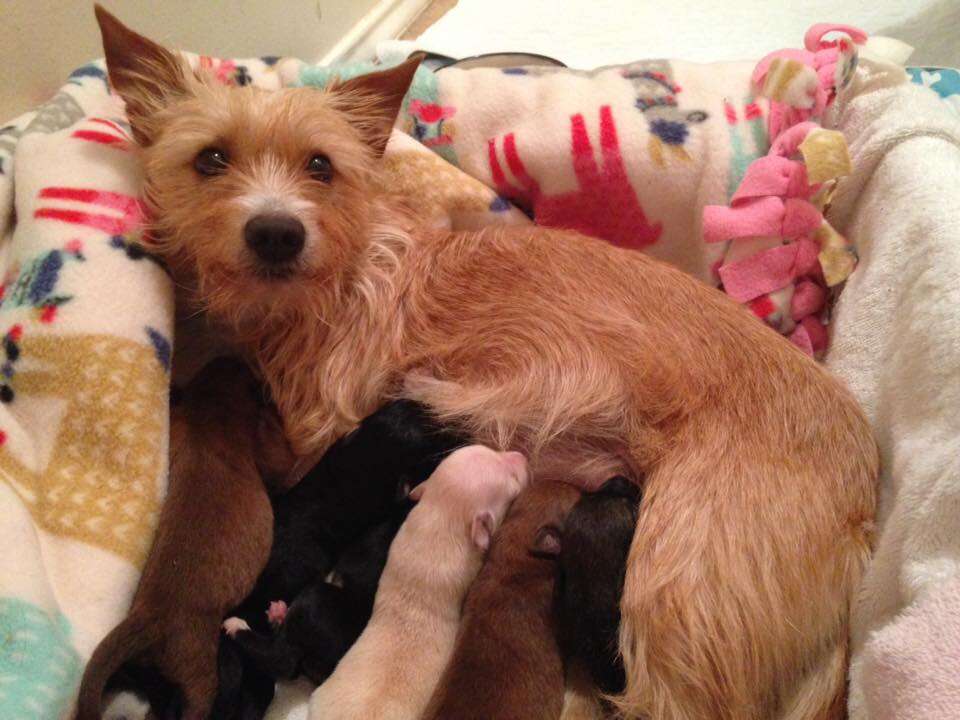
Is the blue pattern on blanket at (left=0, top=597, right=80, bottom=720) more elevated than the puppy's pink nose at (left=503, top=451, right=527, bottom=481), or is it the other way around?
the blue pattern on blanket at (left=0, top=597, right=80, bottom=720)

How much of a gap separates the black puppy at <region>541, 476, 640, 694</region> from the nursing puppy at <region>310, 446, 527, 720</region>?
0.54 ft

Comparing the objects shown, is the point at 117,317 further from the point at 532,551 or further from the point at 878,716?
the point at 878,716

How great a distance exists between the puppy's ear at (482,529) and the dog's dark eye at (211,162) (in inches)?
31.5

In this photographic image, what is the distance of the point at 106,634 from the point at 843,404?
1.25 metres

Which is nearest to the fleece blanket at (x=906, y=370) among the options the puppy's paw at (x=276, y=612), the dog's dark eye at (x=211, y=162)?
the puppy's paw at (x=276, y=612)

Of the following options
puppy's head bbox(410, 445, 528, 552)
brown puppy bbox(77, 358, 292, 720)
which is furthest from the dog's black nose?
puppy's head bbox(410, 445, 528, 552)

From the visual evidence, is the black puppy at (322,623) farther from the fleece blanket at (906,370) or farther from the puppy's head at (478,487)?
the fleece blanket at (906,370)

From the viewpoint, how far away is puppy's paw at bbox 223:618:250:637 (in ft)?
3.86

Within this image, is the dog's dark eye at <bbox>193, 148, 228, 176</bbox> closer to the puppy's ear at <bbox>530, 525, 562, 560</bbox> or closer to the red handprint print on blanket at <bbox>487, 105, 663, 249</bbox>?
the red handprint print on blanket at <bbox>487, 105, 663, 249</bbox>

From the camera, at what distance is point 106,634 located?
3.50 feet

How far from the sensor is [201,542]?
1160mm

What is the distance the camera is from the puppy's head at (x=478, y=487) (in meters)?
1.29

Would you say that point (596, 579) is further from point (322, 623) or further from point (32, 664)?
point (32, 664)

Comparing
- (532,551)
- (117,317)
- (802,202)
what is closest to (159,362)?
(117,317)
